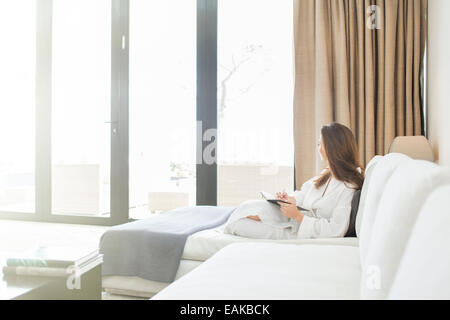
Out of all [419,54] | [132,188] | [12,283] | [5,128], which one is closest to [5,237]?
[132,188]

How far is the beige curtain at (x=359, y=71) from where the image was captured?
330 cm

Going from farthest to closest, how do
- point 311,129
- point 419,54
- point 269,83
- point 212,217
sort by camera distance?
point 269,83 → point 311,129 → point 419,54 → point 212,217

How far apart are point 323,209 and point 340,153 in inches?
12.6

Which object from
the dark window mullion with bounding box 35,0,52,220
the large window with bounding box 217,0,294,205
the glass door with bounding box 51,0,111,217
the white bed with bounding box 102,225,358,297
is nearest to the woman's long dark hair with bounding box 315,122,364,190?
the white bed with bounding box 102,225,358,297

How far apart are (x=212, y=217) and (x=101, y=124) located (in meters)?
2.43

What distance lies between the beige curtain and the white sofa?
190cm

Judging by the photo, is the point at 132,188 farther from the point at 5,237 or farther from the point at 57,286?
the point at 57,286

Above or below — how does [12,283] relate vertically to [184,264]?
above

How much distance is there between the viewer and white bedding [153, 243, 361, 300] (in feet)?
3.37

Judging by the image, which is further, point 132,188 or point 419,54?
point 132,188

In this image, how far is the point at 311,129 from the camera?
3.66m

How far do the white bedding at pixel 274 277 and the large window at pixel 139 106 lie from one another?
2.44 metres

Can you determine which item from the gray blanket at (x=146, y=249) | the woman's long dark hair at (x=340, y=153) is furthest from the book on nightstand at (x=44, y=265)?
the woman's long dark hair at (x=340, y=153)

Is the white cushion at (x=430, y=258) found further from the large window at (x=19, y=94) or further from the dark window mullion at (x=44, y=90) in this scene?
the large window at (x=19, y=94)
